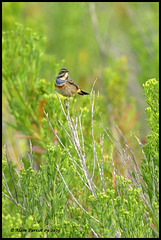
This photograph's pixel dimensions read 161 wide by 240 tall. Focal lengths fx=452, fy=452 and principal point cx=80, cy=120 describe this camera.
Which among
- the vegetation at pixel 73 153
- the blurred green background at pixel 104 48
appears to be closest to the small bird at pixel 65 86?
the vegetation at pixel 73 153

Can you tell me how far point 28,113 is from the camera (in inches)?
293

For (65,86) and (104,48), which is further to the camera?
(104,48)

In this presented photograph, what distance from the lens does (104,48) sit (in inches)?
519

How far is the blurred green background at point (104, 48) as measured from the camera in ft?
32.7

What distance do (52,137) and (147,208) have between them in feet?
8.78

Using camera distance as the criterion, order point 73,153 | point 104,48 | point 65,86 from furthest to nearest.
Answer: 1. point 104,48
2. point 65,86
3. point 73,153

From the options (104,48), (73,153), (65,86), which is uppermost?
(104,48)

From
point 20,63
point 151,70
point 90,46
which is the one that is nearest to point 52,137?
point 20,63

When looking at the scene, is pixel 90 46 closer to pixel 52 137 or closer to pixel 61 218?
pixel 52 137

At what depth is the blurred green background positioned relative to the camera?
32.7 feet

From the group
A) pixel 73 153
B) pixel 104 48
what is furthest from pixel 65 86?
pixel 104 48

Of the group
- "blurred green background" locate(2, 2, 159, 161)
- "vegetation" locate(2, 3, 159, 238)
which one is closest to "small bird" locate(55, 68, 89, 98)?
"vegetation" locate(2, 3, 159, 238)

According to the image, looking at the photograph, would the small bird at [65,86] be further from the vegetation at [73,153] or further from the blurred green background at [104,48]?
the blurred green background at [104,48]

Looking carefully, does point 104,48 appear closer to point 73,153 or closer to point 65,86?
point 65,86
